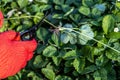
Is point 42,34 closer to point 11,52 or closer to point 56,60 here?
point 56,60

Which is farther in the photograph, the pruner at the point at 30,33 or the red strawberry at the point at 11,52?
the pruner at the point at 30,33

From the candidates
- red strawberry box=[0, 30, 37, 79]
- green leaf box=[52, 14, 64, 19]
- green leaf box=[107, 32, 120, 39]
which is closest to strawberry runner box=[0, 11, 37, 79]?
red strawberry box=[0, 30, 37, 79]

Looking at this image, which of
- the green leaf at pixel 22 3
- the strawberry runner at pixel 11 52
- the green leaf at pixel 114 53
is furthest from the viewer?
the green leaf at pixel 22 3

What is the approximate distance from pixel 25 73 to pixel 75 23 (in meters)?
0.32

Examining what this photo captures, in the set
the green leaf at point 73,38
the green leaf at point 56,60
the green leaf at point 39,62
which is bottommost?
the green leaf at point 39,62

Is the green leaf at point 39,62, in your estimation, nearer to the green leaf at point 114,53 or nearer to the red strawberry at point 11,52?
the red strawberry at point 11,52

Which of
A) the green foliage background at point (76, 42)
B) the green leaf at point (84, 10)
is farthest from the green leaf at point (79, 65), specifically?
the green leaf at point (84, 10)

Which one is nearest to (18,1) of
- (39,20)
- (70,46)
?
(39,20)

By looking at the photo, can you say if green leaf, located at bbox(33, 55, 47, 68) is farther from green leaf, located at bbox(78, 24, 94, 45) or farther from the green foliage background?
green leaf, located at bbox(78, 24, 94, 45)

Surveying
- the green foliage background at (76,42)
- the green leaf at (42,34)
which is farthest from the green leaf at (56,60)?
the green leaf at (42,34)

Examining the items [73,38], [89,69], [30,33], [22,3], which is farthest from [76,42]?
[22,3]

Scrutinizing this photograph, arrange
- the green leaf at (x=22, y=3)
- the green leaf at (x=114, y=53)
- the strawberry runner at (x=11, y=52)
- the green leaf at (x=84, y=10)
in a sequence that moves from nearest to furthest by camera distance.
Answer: the strawberry runner at (x=11, y=52)
the green leaf at (x=114, y=53)
the green leaf at (x=84, y=10)
the green leaf at (x=22, y=3)

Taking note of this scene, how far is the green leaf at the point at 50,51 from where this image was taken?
1.58 m

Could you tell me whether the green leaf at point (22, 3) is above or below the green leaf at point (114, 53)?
above
